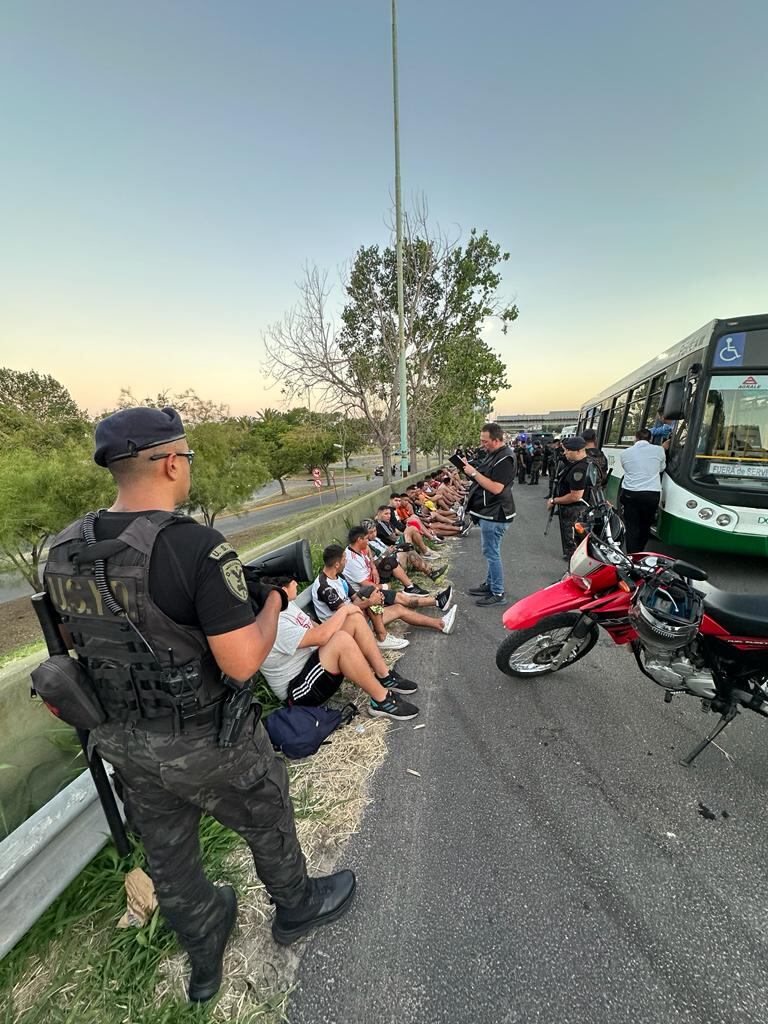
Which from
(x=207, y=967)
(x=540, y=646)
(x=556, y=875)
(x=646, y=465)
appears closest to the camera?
(x=207, y=967)

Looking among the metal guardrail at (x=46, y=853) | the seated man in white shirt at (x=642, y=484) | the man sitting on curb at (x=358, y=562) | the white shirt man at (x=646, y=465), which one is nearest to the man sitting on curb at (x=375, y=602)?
the man sitting on curb at (x=358, y=562)

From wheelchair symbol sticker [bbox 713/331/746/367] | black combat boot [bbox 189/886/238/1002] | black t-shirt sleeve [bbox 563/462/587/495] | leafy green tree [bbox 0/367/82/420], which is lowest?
black combat boot [bbox 189/886/238/1002]

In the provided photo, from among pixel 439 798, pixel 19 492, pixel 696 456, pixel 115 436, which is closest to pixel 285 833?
pixel 439 798

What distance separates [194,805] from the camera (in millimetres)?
1310

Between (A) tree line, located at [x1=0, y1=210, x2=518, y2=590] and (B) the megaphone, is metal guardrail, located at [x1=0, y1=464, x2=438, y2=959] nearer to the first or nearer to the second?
(B) the megaphone

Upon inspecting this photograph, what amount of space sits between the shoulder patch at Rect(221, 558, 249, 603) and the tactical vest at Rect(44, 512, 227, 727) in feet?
0.53

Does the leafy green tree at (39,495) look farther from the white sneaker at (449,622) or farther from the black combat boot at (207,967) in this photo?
the black combat boot at (207,967)

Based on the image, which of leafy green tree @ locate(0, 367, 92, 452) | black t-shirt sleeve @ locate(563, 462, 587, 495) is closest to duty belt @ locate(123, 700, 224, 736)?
black t-shirt sleeve @ locate(563, 462, 587, 495)

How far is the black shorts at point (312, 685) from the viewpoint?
2.55 m

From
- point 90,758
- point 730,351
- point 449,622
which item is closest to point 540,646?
point 449,622

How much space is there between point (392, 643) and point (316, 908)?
219cm

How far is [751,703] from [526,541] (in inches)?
198

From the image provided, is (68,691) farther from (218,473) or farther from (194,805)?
(218,473)

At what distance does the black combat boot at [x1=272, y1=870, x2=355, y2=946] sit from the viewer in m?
1.49
